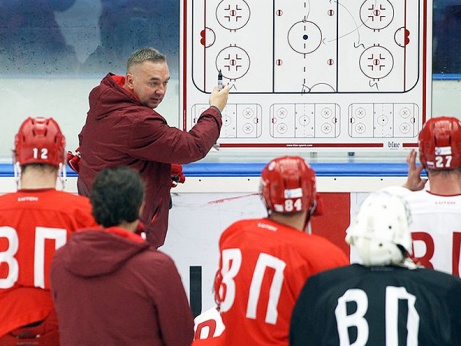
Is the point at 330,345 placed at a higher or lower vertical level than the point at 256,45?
lower

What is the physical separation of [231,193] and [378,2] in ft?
4.00

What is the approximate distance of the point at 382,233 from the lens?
3.07 meters

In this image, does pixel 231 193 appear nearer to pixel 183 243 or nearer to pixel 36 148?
pixel 183 243

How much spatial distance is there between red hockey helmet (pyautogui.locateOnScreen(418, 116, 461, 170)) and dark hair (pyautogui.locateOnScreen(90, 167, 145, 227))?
114cm

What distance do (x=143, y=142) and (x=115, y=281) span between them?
5.69 ft

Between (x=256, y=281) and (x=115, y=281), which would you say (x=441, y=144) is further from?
(x=115, y=281)

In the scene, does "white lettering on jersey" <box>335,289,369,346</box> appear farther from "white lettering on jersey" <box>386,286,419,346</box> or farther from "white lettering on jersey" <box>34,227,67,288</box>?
"white lettering on jersey" <box>34,227,67,288</box>

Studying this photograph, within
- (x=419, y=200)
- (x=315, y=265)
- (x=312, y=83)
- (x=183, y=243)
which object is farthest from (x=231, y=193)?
(x=315, y=265)

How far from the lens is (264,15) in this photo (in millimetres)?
5742

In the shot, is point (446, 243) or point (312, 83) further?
point (312, 83)

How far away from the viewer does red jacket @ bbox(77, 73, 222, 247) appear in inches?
192

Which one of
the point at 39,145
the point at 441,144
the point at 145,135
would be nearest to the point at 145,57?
the point at 145,135

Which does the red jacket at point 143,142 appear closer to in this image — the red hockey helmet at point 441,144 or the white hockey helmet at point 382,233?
the red hockey helmet at point 441,144

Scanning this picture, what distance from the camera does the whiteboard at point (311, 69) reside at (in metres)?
5.71
